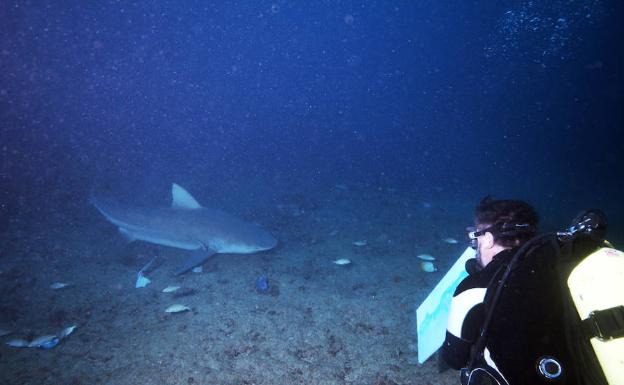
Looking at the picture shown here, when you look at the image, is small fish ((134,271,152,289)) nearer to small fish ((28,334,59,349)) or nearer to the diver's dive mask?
small fish ((28,334,59,349))

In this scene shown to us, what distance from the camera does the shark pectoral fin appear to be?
272 inches

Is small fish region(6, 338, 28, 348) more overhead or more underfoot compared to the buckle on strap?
more underfoot

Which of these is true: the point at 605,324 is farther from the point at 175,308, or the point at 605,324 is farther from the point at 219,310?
the point at 175,308

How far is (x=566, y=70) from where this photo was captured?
12312 centimetres

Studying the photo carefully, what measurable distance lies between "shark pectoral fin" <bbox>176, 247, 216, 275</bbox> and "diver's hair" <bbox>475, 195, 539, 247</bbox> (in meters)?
6.28

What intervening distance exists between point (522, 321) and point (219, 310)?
5.19 m

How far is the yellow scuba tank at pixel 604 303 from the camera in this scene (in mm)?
1637

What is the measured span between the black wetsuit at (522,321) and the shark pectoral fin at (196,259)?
6250mm

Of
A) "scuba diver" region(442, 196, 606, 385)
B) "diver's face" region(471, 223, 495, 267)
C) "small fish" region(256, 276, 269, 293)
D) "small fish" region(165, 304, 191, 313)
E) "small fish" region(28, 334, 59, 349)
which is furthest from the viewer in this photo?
"small fish" region(256, 276, 269, 293)

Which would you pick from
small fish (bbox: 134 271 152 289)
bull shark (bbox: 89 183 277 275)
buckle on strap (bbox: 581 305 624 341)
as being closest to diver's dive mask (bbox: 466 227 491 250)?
buckle on strap (bbox: 581 305 624 341)

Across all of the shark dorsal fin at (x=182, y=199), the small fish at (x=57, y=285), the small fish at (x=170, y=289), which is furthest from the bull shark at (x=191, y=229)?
the small fish at (x=57, y=285)

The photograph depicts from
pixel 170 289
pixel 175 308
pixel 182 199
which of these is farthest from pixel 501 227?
pixel 182 199

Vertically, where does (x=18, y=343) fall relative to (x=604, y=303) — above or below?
below

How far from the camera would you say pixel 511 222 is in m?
2.49
